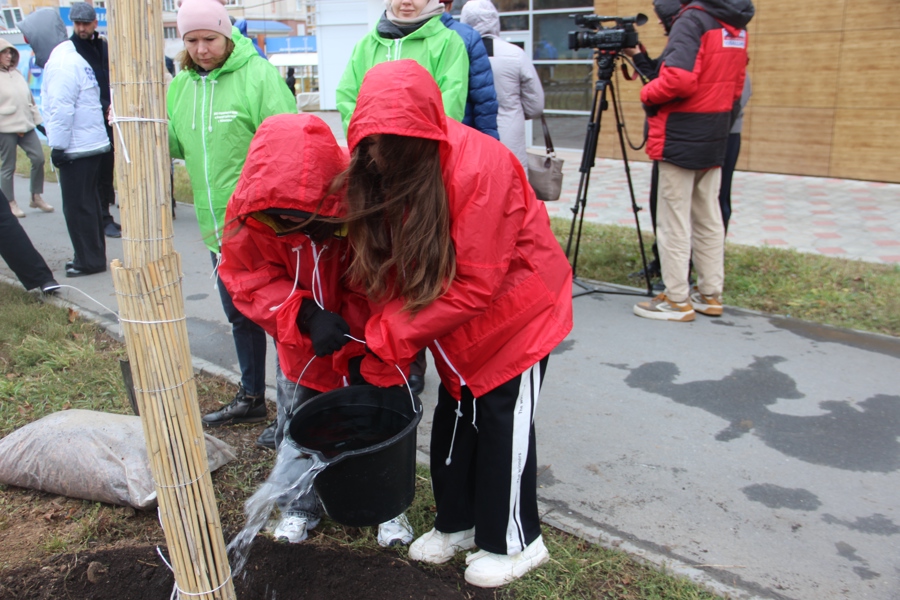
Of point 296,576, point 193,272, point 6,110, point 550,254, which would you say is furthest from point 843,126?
point 6,110

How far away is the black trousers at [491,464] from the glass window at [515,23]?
447 inches

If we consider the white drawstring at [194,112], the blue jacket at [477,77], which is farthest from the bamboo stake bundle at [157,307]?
the blue jacket at [477,77]

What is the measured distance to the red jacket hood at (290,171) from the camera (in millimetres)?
2047

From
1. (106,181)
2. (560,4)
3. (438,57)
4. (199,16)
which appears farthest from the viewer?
(560,4)

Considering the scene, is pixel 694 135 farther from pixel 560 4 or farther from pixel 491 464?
pixel 560 4

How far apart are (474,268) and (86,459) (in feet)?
6.62

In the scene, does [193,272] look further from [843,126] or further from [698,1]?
[843,126]

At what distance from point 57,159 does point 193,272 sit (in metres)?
1.40

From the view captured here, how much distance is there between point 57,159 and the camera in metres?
6.14

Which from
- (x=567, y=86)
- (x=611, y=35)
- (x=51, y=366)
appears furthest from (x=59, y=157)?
(x=567, y=86)

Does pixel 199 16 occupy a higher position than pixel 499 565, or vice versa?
pixel 199 16

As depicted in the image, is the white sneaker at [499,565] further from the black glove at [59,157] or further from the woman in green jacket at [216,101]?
the black glove at [59,157]

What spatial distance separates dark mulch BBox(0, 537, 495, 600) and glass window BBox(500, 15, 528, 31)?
37.9 feet

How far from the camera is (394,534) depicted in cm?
275
